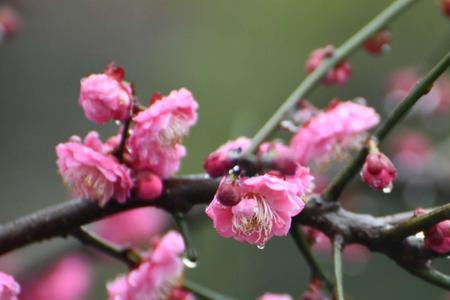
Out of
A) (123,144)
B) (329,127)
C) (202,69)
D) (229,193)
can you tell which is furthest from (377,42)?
(202,69)

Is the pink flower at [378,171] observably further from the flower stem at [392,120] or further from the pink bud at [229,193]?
the pink bud at [229,193]

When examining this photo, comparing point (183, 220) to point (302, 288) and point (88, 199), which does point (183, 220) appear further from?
point (302, 288)

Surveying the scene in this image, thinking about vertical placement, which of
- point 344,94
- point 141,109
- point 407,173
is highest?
point 141,109

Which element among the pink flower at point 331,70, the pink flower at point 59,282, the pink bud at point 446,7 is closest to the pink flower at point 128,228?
the pink flower at point 59,282

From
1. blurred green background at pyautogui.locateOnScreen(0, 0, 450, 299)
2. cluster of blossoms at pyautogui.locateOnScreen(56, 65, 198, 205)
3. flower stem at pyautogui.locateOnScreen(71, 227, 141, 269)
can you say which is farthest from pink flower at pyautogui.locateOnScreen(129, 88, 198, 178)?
blurred green background at pyautogui.locateOnScreen(0, 0, 450, 299)

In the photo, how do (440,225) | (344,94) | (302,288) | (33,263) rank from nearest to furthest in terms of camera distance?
Result: (440,225)
(33,263)
(302,288)
(344,94)

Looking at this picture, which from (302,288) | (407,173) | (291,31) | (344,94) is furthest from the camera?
(291,31)

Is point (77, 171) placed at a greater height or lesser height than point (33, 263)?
greater

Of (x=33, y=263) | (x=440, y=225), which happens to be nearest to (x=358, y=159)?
(x=440, y=225)
